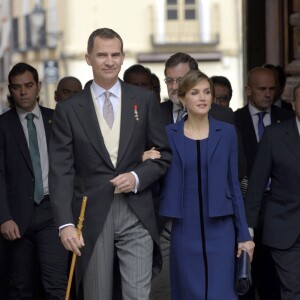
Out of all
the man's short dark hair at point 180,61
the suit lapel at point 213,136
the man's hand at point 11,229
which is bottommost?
the man's hand at point 11,229

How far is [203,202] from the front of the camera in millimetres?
7336

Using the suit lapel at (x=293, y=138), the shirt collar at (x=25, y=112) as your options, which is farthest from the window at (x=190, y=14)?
the suit lapel at (x=293, y=138)

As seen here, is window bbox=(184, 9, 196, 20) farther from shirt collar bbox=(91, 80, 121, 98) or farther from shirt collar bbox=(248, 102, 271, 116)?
shirt collar bbox=(91, 80, 121, 98)

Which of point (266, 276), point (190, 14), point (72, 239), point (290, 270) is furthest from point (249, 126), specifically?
point (190, 14)

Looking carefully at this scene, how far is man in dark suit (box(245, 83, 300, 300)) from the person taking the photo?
8242 mm

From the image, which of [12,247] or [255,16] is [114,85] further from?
[255,16]

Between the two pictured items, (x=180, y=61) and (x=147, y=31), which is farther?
(x=147, y=31)

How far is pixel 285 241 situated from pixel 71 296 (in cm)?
147

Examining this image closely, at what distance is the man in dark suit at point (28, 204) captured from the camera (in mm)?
8789

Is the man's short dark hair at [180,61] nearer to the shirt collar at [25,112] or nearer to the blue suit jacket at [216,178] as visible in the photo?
the blue suit jacket at [216,178]

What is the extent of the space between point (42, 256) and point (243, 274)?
203 cm

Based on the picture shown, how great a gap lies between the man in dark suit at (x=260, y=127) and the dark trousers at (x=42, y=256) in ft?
4.83

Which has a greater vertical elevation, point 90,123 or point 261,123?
point 90,123

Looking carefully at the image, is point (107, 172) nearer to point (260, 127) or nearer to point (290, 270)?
point (290, 270)
